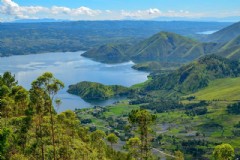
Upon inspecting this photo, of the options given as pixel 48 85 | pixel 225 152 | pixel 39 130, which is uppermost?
pixel 48 85

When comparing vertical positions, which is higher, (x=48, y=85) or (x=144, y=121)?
(x=48, y=85)

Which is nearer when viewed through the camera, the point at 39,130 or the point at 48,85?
the point at 48,85

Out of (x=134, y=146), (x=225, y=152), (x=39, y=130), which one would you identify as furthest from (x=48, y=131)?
(x=225, y=152)

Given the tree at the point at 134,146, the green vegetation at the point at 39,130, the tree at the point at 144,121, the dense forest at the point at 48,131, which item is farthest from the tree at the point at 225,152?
the green vegetation at the point at 39,130

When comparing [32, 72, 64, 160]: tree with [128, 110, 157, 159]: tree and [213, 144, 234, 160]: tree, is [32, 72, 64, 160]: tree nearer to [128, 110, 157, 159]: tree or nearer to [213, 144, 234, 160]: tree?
[128, 110, 157, 159]: tree

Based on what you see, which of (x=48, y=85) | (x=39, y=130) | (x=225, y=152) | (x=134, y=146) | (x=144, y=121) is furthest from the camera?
(x=39, y=130)

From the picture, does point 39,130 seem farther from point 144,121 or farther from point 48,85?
point 144,121

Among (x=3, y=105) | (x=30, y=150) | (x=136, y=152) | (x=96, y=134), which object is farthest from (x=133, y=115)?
(x=96, y=134)

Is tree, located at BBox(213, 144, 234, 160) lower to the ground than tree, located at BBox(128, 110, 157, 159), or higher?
lower

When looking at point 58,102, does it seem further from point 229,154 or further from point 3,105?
→ point 229,154

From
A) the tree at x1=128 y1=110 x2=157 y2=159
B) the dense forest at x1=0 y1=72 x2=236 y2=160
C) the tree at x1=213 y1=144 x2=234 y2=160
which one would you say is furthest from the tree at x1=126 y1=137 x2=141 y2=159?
the tree at x1=213 y1=144 x2=234 y2=160

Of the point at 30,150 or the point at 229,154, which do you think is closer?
the point at 229,154
